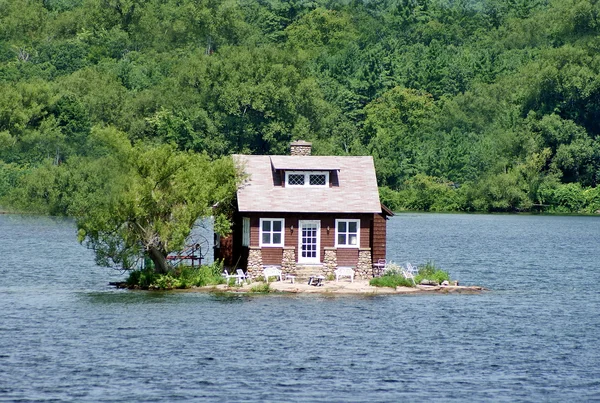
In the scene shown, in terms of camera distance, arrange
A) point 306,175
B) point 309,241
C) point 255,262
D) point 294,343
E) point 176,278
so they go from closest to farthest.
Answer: point 294,343 < point 176,278 < point 255,262 < point 309,241 < point 306,175

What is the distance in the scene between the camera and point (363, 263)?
6062 cm

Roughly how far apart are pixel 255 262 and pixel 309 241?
2603 mm

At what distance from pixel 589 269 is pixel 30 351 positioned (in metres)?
44.1

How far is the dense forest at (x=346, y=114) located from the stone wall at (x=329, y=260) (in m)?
53.5

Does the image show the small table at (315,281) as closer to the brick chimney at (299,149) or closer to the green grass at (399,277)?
the green grass at (399,277)

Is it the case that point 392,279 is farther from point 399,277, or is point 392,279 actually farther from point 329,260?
point 329,260

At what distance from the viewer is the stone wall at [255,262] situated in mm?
59906

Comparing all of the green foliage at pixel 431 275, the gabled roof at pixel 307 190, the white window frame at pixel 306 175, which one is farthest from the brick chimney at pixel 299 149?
the green foliage at pixel 431 275

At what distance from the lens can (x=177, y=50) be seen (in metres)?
187

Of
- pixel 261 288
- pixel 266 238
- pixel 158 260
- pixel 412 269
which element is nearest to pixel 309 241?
pixel 266 238

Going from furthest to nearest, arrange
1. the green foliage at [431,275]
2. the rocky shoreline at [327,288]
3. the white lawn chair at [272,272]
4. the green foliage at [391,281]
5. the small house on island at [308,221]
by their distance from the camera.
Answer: the green foliage at [431,275] < the small house on island at [308,221] < the white lawn chair at [272,272] < the green foliage at [391,281] < the rocky shoreline at [327,288]

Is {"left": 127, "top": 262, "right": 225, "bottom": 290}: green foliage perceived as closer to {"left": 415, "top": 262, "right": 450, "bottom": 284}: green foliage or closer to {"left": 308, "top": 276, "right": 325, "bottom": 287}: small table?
{"left": 308, "top": 276, "right": 325, "bottom": 287}: small table

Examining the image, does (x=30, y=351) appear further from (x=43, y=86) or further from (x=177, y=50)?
(x=177, y=50)

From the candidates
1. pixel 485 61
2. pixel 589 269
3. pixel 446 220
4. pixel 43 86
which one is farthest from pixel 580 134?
pixel 589 269
